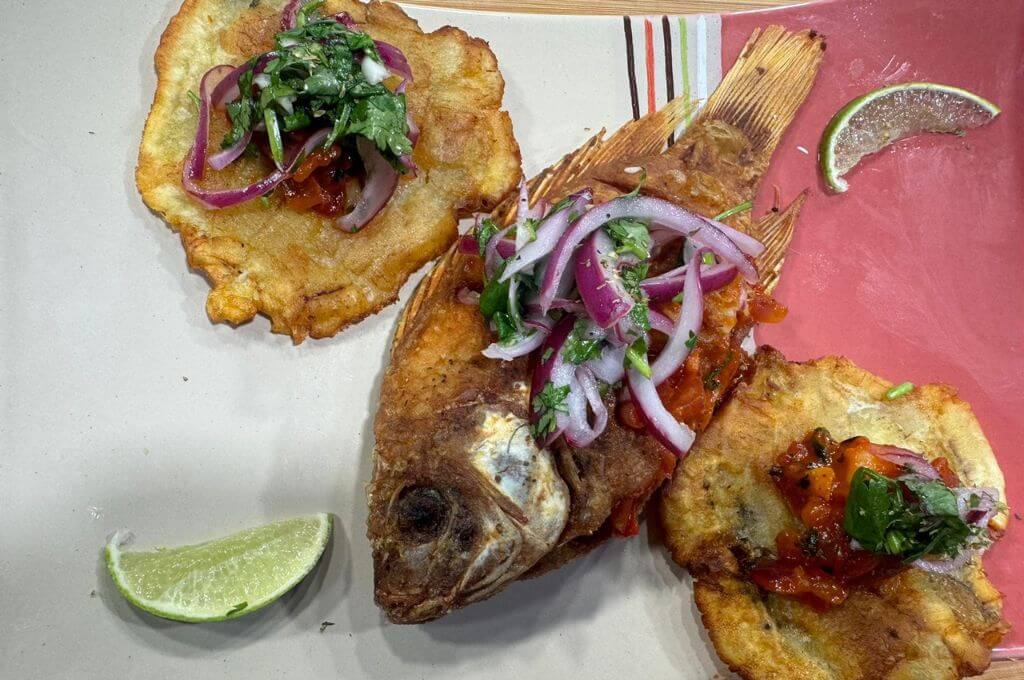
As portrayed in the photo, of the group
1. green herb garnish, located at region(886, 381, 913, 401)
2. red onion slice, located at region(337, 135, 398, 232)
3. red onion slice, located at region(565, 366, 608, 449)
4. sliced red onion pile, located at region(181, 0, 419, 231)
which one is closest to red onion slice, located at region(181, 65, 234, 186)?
sliced red onion pile, located at region(181, 0, 419, 231)

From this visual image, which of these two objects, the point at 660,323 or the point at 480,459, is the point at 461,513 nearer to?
the point at 480,459

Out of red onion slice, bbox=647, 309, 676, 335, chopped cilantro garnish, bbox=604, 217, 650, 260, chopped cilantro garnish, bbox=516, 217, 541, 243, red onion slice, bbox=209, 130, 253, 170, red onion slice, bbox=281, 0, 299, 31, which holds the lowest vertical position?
red onion slice, bbox=647, 309, 676, 335

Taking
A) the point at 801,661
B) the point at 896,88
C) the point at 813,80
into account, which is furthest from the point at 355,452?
the point at 896,88

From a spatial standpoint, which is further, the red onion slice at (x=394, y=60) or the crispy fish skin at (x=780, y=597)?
the red onion slice at (x=394, y=60)

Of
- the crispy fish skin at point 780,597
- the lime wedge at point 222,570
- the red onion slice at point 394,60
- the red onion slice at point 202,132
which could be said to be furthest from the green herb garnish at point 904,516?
the red onion slice at point 202,132

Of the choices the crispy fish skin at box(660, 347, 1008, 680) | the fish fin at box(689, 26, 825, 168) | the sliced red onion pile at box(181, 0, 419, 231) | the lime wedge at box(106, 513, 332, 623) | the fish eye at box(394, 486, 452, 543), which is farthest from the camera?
the fish fin at box(689, 26, 825, 168)

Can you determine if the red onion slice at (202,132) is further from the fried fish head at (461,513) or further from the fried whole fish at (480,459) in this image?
the fried fish head at (461,513)

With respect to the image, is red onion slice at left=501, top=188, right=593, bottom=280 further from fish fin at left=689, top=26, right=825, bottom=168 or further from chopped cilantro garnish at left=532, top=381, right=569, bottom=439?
fish fin at left=689, top=26, right=825, bottom=168
